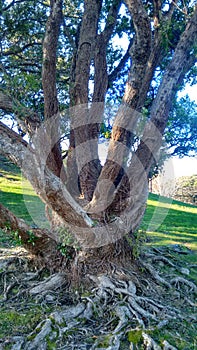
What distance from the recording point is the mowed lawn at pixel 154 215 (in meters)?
6.54

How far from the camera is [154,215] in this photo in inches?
376

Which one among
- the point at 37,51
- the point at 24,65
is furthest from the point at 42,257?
the point at 37,51

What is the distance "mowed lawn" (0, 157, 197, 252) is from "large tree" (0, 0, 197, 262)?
101 centimetres

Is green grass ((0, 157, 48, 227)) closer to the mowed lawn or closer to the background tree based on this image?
the mowed lawn

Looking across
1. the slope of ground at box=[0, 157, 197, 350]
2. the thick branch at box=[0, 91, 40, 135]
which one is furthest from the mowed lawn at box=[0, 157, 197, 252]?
the slope of ground at box=[0, 157, 197, 350]

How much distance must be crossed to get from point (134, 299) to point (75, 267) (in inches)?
30.2

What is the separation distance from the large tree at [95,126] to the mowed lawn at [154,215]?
3.31ft

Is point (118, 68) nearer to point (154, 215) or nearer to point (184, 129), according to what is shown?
point (184, 129)

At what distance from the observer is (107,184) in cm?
385

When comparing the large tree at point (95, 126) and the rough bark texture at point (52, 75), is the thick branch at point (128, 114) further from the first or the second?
the rough bark texture at point (52, 75)

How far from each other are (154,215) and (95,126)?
556 cm

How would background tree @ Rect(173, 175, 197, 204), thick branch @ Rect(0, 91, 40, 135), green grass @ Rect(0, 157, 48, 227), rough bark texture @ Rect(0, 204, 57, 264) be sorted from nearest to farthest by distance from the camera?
1. rough bark texture @ Rect(0, 204, 57, 264)
2. thick branch @ Rect(0, 91, 40, 135)
3. green grass @ Rect(0, 157, 48, 227)
4. background tree @ Rect(173, 175, 197, 204)

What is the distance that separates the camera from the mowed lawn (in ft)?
21.5

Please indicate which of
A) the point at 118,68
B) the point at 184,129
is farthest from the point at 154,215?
the point at 118,68
